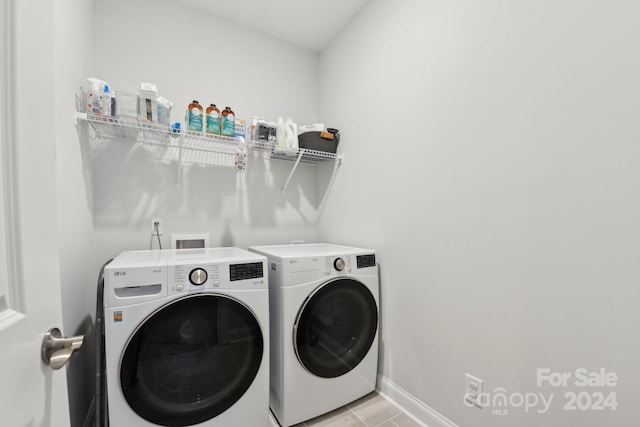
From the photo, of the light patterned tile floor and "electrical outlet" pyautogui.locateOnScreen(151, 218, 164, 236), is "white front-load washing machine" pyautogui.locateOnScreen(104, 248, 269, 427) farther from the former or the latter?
"electrical outlet" pyautogui.locateOnScreen(151, 218, 164, 236)

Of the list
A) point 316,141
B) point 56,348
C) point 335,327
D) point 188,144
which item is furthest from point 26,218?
point 316,141

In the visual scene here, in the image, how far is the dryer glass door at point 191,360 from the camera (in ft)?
3.53

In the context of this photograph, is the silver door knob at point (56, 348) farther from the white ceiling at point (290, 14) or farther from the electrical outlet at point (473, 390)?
the white ceiling at point (290, 14)

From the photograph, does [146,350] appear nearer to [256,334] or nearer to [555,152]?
[256,334]

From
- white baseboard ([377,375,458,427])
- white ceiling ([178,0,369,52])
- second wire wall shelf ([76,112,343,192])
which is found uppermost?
white ceiling ([178,0,369,52])

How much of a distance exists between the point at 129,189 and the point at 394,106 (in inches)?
70.4

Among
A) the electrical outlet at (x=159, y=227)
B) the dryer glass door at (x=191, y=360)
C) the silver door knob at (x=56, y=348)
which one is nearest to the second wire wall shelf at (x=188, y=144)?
the electrical outlet at (x=159, y=227)

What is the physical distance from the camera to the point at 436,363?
4.52ft

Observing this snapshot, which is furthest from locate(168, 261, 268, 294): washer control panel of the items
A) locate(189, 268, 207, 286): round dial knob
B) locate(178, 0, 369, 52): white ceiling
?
locate(178, 0, 369, 52): white ceiling

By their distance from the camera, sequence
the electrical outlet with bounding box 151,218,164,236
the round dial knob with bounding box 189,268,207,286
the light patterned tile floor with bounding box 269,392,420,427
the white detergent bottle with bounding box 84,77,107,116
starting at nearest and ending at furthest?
the round dial knob with bounding box 189,268,207,286
the white detergent bottle with bounding box 84,77,107,116
the light patterned tile floor with bounding box 269,392,420,427
the electrical outlet with bounding box 151,218,164,236

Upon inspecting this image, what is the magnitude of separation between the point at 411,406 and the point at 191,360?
1229 millimetres

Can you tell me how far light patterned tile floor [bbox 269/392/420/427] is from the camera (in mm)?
1438

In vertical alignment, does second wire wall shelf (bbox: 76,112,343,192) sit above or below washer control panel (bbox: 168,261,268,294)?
above

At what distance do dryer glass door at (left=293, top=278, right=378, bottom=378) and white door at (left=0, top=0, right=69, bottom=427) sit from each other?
1034 mm
